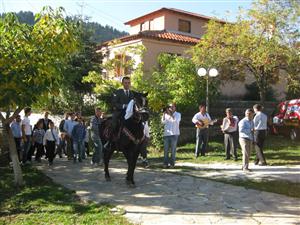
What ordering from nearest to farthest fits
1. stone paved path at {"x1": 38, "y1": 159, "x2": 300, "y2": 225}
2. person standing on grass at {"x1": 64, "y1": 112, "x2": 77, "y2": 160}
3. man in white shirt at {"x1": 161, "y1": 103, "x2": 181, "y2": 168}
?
stone paved path at {"x1": 38, "y1": 159, "x2": 300, "y2": 225}
man in white shirt at {"x1": 161, "y1": 103, "x2": 181, "y2": 168}
person standing on grass at {"x1": 64, "y1": 112, "x2": 77, "y2": 160}

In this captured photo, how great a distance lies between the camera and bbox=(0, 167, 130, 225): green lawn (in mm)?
7016

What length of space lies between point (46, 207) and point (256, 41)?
524 inches

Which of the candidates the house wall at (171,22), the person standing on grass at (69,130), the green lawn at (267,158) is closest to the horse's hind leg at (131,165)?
the green lawn at (267,158)

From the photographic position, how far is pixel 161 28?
32.3m

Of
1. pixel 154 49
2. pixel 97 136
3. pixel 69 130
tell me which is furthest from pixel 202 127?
pixel 154 49

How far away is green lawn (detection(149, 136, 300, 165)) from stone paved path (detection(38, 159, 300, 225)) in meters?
4.05

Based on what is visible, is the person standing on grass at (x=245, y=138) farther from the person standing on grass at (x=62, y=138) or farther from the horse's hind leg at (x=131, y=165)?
the person standing on grass at (x=62, y=138)

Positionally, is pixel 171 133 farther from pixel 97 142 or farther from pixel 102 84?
pixel 102 84

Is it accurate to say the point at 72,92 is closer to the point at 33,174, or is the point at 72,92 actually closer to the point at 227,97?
the point at 227,97

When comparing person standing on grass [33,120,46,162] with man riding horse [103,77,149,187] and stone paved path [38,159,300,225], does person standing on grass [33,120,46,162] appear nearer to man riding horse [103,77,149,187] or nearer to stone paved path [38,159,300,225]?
stone paved path [38,159,300,225]

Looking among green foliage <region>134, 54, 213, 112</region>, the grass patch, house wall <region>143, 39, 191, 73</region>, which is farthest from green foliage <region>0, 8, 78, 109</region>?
house wall <region>143, 39, 191, 73</region>

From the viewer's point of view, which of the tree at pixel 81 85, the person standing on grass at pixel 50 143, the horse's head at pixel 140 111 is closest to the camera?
the horse's head at pixel 140 111

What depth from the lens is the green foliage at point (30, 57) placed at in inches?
349

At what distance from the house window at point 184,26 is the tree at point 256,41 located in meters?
12.6
